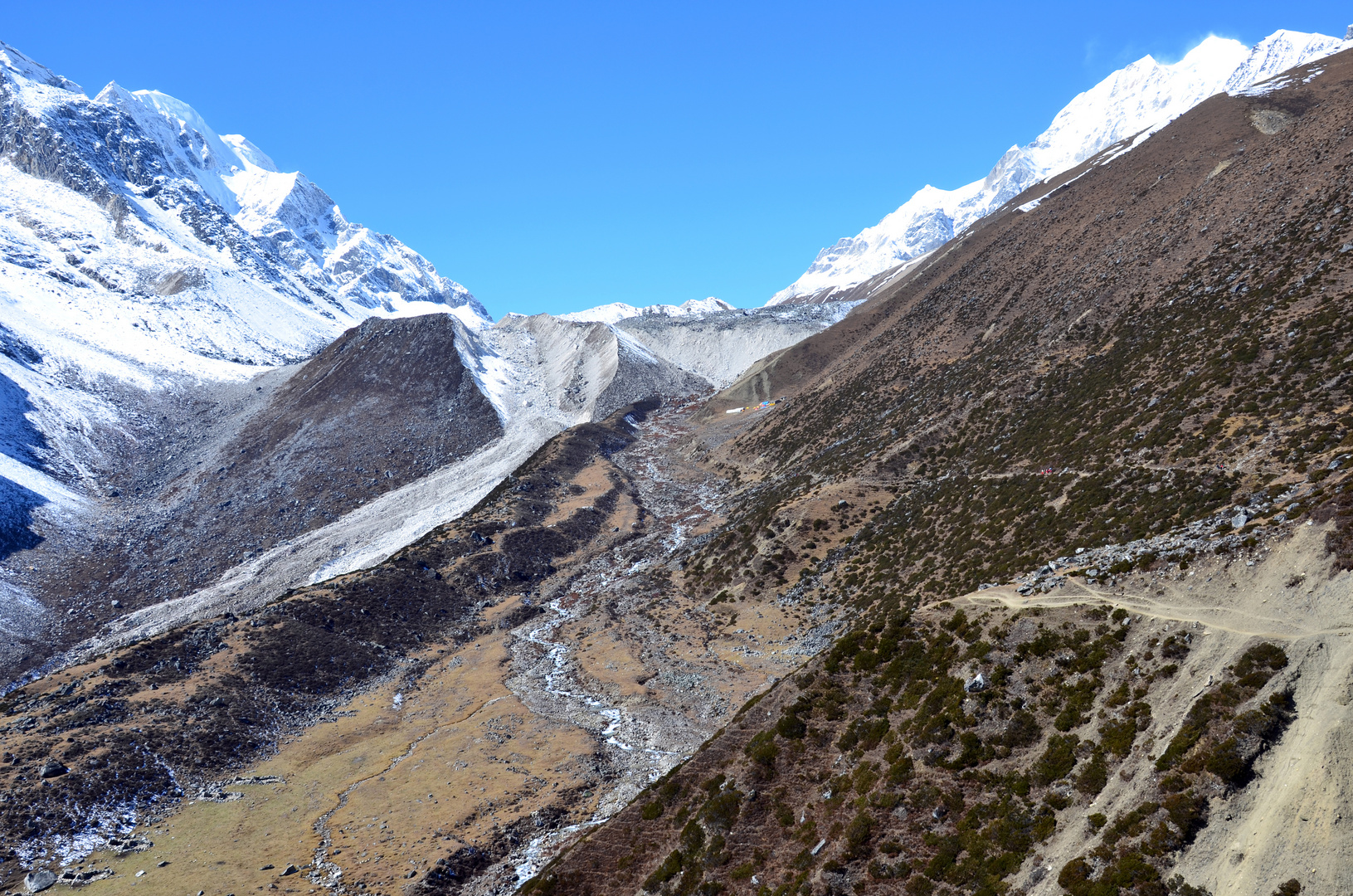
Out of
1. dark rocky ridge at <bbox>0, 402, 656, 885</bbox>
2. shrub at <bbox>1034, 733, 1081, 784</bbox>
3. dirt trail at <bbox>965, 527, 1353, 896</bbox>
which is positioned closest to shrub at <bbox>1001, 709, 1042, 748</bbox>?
shrub at <bbox>1034, 733, 1081, 784</bbox>

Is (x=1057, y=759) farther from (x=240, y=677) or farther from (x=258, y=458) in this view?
(x=258, y=458)

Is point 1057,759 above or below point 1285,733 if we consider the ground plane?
below

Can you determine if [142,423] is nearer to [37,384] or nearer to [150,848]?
[37,384]

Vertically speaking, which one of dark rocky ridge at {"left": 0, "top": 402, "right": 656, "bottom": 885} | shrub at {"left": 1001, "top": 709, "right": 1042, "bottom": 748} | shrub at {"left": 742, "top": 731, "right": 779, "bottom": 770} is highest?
dark rocky ridge at {"left": 0, "top": 402, "right": 656, "bottom": 885}

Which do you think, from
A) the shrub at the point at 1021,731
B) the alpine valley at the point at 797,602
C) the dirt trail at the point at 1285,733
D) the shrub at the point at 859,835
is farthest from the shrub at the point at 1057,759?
the shrub at the point at 859,835

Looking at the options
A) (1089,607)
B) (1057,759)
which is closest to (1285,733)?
(1057,759)

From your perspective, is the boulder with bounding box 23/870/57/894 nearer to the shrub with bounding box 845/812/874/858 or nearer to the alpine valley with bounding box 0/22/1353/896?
the alpine valley with bounding box 0/22/1353/896

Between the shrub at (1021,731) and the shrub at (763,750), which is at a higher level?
the shrub at (763,750)

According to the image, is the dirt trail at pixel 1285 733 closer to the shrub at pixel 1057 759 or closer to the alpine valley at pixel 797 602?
the alpine valley at pixel 797 602

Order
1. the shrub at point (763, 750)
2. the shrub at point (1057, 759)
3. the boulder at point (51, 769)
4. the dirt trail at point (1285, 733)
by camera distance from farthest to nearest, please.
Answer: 1. the boulder at point (51, 769)
2. the shrub at point (763, 750)
3. the shrub at point (1057, 759)
4. the dirt trail at point (1285, 733)
